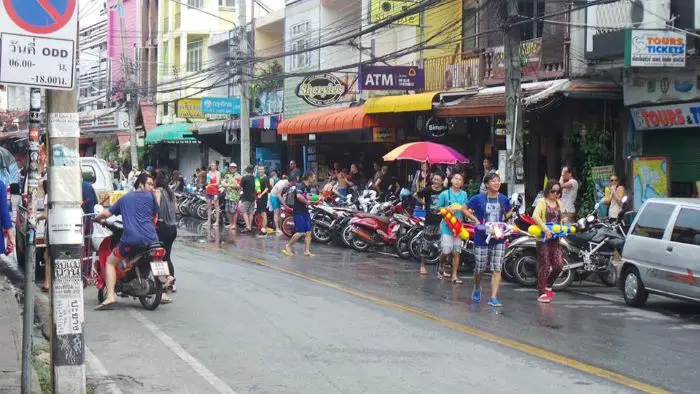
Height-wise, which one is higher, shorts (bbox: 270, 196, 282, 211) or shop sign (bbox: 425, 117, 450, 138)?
shop sign (bbox: 425, 117, 450, 138)

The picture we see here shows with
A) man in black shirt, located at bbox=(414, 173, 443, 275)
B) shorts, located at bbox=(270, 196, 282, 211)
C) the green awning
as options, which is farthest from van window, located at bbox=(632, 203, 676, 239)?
the green awning

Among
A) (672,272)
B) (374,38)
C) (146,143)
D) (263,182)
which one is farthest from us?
(146,143)

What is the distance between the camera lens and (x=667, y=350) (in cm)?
1001

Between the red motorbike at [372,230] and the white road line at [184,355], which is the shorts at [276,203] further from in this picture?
the white road line at [184,355]

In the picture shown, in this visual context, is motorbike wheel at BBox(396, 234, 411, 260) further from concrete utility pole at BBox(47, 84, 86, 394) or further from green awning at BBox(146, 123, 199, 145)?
green awning at BBox(146, 123, 199, 145)

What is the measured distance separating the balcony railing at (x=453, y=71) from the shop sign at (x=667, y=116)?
5.01 meters

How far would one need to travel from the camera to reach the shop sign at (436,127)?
83.5ft

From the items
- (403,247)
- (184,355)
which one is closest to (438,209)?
(403,247)

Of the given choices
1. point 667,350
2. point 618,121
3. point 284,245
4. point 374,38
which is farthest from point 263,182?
point 667,350

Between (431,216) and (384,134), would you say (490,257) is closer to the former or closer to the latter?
(431,216)

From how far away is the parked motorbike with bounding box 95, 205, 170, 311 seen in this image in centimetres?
1166

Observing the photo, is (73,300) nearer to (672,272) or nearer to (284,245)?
(672,272)

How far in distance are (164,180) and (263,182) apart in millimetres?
13721

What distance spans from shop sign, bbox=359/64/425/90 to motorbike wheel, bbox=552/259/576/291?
35.8ft
